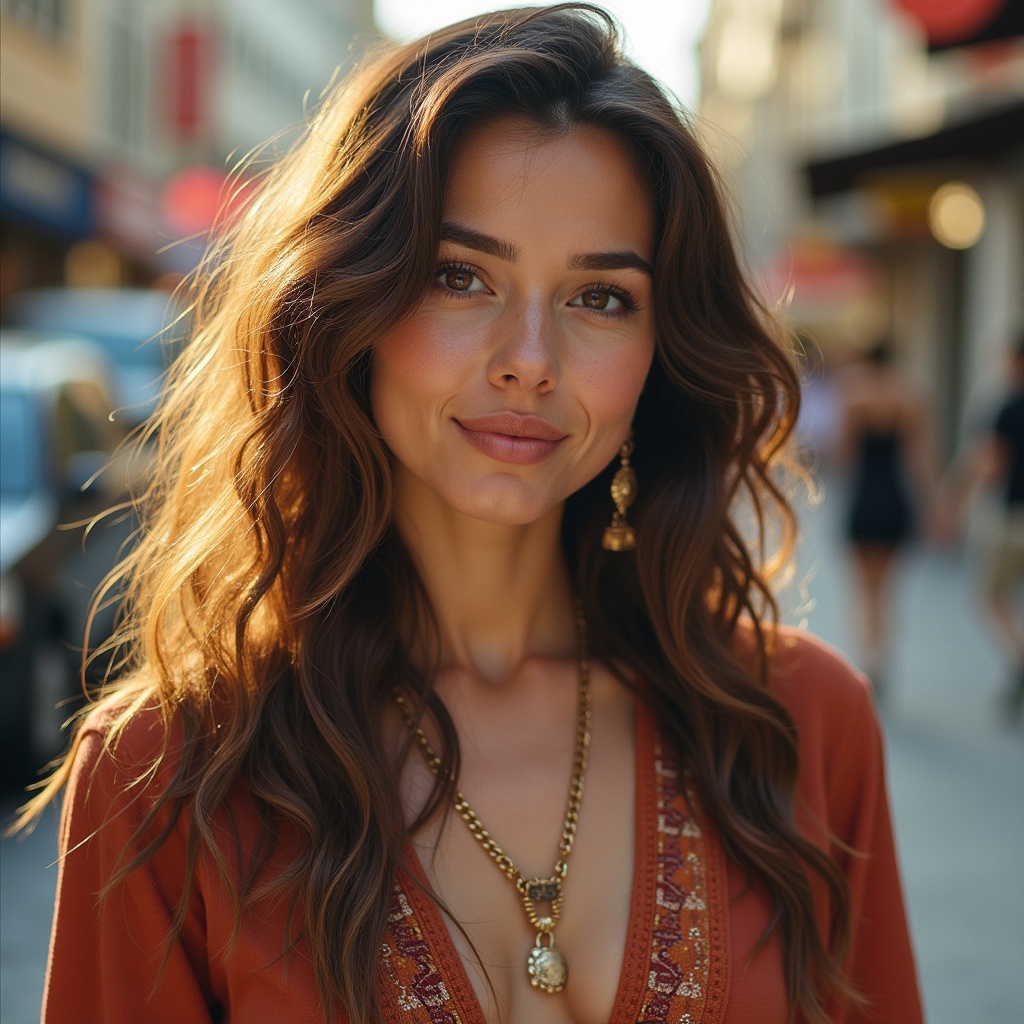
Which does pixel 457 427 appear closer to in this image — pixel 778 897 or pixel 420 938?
pixel 420 938

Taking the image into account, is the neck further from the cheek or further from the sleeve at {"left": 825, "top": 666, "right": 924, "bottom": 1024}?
the sleeve at {"left": 825, "top": 666, "right": 924, "bottom": 1024}

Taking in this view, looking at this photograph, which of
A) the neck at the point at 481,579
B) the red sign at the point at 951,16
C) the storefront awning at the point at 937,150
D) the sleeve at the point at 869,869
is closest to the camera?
the sleeve at the point at 869,869

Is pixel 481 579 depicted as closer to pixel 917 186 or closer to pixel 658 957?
pixel 658 957

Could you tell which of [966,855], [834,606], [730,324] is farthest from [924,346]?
[730,324]

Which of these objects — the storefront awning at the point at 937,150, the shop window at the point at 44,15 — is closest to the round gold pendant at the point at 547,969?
the storefront awning at the point at 937,150

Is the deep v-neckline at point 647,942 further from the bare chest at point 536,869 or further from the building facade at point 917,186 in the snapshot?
the building facade at point 917,186

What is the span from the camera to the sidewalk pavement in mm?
3824

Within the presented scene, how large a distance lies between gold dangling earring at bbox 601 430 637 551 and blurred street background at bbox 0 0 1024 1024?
359 mm

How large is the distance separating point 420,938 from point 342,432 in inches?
27.3

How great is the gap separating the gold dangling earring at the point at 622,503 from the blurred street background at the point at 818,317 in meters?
0.36

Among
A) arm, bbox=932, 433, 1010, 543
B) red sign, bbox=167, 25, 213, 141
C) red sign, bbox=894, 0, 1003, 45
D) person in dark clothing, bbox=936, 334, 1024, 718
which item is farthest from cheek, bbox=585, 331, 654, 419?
red sign, bbox=167, 25, 213, 141

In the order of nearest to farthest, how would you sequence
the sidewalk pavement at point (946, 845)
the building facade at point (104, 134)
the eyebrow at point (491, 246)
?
the eyebrow at point (491, 246) < the sidewalk pavement at point (946, 845) < the building facade at point (104, 134)

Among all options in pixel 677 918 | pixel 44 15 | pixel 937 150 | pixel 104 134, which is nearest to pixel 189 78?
pixel 104 134

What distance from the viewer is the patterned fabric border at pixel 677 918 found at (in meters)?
1.70
